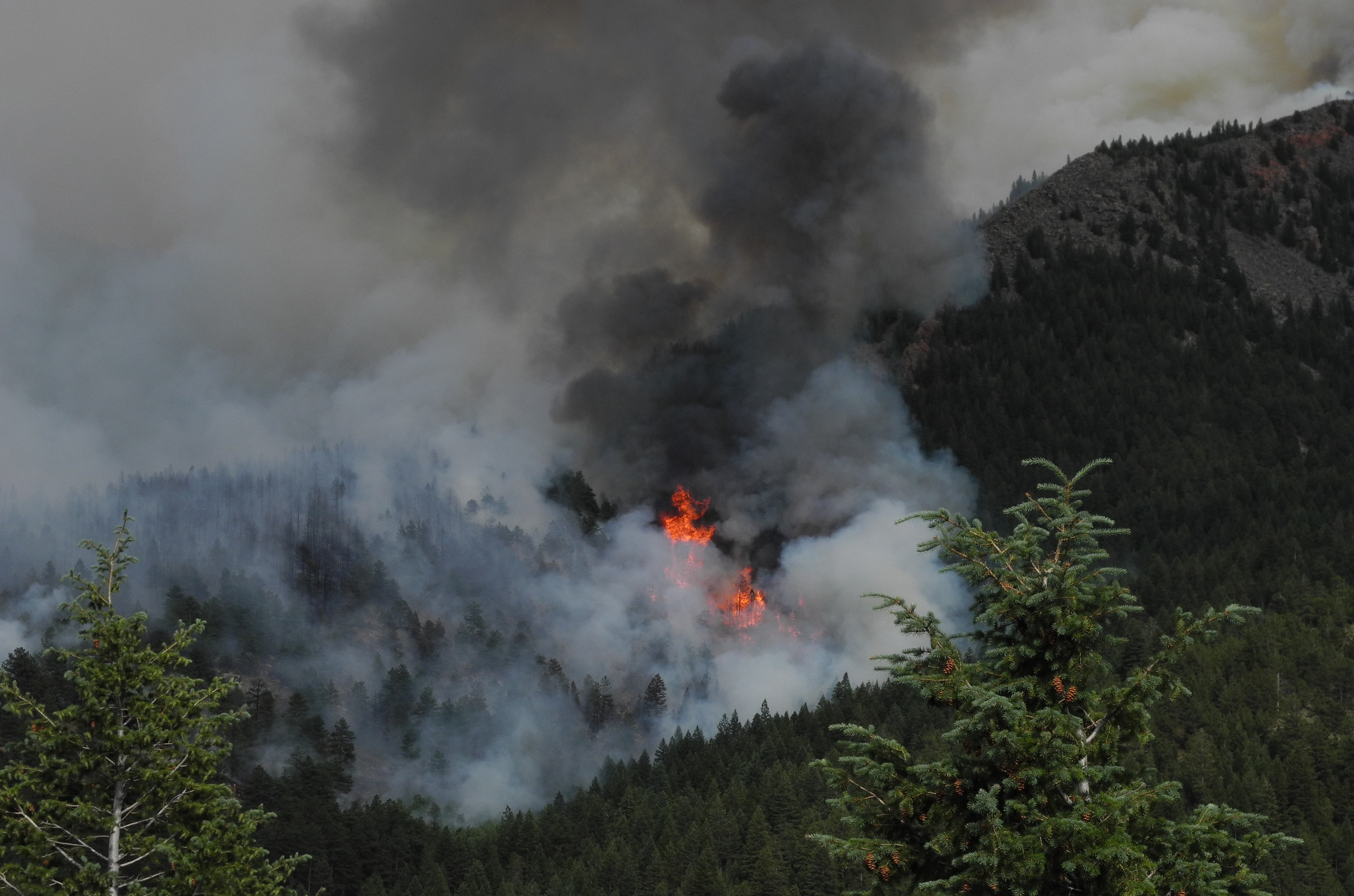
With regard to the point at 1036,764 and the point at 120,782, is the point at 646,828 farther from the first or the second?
the point at 1036,764

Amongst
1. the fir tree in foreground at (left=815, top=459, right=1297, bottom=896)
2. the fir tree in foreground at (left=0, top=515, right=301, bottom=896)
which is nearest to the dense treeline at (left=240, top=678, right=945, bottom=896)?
the fir tree in foreground at (left=0, top=515, right=301, bottom=896)

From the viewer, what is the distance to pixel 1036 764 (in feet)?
61.1

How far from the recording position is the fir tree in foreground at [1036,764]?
18.0 m

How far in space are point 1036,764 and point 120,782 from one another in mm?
18226

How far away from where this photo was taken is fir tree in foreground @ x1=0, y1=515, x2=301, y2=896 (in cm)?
2455

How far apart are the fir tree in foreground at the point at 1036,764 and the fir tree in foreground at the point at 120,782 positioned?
13756 millimetres

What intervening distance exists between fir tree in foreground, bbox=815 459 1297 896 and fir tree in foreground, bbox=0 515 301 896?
1376cm

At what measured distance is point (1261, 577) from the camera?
603 feet

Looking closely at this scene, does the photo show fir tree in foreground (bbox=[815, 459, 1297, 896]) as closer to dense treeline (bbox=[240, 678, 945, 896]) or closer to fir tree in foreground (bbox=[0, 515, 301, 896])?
fir tree in foreground (bbox=[0, 515, 301, 896])

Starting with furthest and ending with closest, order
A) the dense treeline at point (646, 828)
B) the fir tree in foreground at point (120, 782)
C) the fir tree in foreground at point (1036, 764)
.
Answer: the dense treeline at point (646, 828) → the fir tree in foreground at point (120, 782) → the fir tree in foreground at point (1036, 764)

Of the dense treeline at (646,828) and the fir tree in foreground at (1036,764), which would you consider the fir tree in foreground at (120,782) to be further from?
the dense treeline at (646,828)

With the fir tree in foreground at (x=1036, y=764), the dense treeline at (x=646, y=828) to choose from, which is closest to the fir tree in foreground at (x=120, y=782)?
the fir tree in foreground at (x=1036, y=764)

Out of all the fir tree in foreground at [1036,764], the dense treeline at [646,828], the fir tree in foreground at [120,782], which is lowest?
the fir tree in foreground at [1036,764]

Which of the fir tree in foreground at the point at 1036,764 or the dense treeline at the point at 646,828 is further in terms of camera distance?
the dense treeline at the point at 646,828
